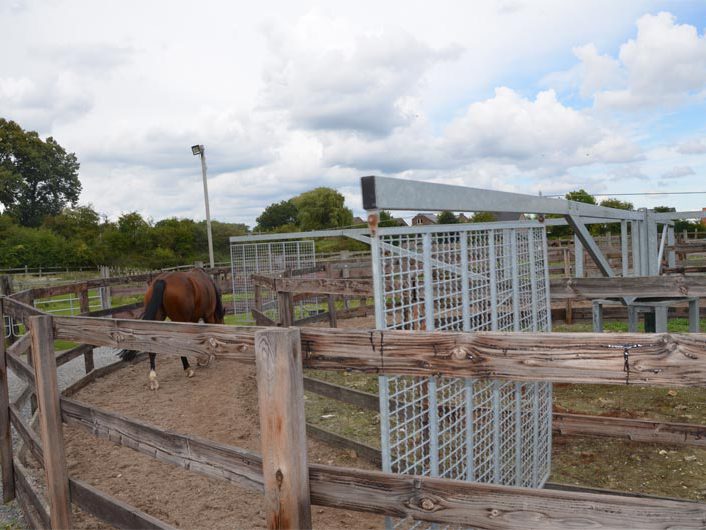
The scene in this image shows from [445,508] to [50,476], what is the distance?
243 cm

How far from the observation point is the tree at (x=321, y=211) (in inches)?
2265

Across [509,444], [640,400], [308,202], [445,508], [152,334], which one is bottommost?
[640,400]

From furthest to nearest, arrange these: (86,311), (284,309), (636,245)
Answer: (86,311)
(636,245)
(284,309)

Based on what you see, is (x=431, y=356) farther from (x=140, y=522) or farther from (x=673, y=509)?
(x=140, y=522)

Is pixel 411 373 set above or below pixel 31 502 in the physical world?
above

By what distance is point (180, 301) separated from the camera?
7.77 meters

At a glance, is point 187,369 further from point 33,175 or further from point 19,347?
point 33,175

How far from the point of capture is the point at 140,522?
2.53 metres

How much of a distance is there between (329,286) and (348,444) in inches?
97.3

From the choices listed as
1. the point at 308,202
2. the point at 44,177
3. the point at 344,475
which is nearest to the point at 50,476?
the point at 344,475

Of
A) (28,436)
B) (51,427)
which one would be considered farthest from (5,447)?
(51,427)

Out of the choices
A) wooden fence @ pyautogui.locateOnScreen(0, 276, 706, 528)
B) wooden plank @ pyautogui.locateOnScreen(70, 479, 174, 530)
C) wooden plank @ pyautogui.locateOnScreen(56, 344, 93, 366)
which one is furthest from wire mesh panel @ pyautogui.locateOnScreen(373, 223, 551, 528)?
wooden plank @ pyautogui.locateOnScreen(56, 344, 93, 366)

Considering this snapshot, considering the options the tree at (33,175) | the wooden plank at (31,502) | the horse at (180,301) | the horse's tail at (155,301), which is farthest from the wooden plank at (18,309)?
the tree at (33,175)

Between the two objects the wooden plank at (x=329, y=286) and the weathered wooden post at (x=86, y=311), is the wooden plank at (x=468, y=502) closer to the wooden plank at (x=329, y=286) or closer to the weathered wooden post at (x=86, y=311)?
the wooden plank at (x=329, y=286)
